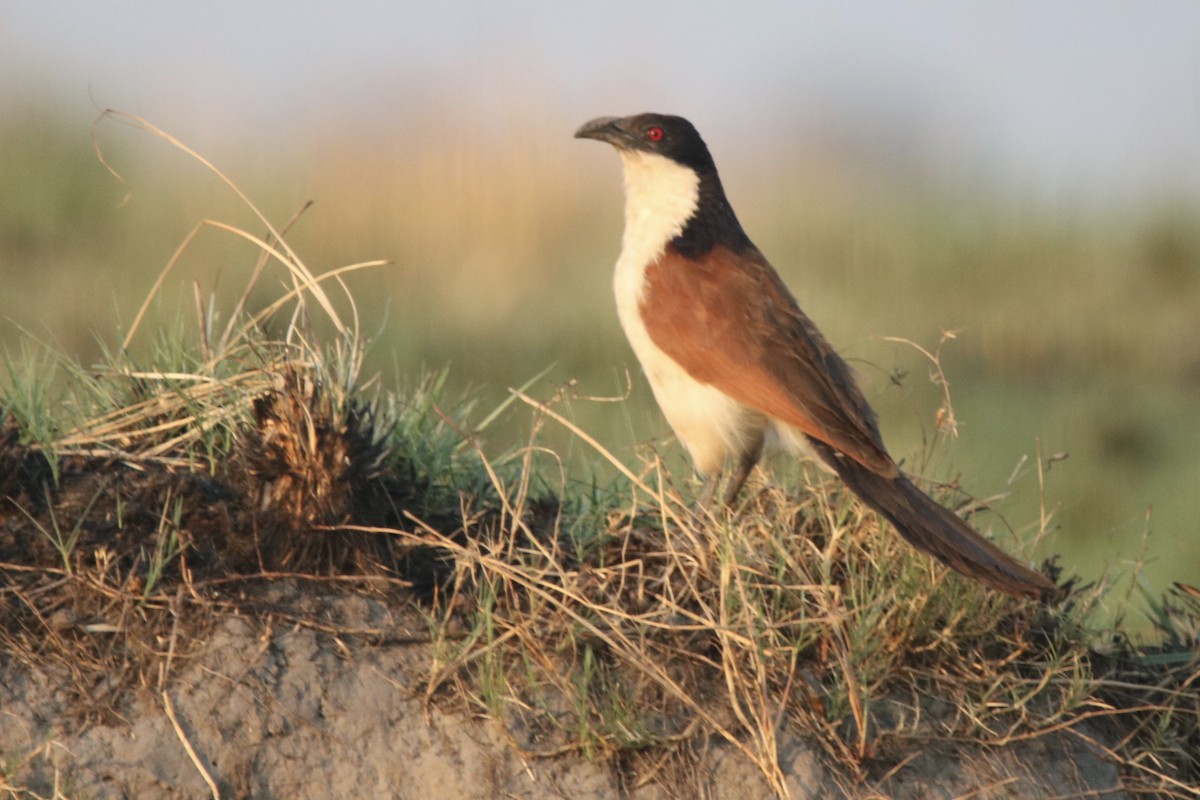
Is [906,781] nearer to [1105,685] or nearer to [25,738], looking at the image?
[1105,685]

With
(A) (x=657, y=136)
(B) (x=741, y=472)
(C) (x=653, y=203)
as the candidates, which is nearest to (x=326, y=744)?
(B) (x=741, y=472)

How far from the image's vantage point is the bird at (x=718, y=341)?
3.78 m

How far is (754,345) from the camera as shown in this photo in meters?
3.91

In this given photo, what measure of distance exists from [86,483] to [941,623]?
6.79 ft

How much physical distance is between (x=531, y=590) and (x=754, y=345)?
1.10m

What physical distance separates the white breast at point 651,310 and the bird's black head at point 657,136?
0.09ft

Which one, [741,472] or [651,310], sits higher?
[651,310]

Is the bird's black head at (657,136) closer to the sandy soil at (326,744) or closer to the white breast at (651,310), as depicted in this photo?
the white breast at (651,310)

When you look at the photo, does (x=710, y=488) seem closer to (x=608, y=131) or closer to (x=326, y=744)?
(x=608, y=131)

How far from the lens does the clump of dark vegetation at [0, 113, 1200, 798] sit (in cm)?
306

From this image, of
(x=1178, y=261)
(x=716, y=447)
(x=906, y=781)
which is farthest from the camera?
(x=1178, y=261)

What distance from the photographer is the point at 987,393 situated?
9078 millimetres

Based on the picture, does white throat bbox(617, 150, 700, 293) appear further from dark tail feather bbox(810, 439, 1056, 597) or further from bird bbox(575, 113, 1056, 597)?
dark tail feather bbox(810, 439, 1056, 597)

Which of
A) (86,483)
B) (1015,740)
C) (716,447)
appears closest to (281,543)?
(86,483)
